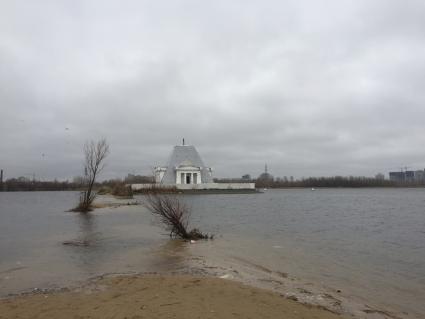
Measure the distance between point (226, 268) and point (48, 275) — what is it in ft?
17.6

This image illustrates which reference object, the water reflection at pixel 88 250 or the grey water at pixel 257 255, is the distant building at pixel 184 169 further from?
the water reflection at pixel 88 250

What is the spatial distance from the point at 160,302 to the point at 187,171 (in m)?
96.0

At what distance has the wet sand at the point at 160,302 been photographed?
7820mm

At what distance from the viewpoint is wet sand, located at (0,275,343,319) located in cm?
782

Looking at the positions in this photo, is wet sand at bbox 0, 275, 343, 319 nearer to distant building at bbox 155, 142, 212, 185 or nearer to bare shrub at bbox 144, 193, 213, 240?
bare shrub at bbox 144, 193, 213, 240

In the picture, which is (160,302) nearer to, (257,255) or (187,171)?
(257,255)

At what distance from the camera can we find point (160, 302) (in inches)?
333

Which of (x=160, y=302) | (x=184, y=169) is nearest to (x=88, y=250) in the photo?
(x=160, y=302)

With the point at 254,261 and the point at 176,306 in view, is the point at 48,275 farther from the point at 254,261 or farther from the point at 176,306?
the point at 254,261

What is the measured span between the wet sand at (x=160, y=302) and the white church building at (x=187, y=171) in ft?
286

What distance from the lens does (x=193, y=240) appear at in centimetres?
1961

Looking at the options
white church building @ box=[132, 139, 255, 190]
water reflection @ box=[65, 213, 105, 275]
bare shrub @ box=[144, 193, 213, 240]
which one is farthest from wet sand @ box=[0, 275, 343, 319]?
white church building @ box=[132, 139, 255, 190]

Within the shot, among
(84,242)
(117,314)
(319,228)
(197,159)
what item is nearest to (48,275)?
(117,314)

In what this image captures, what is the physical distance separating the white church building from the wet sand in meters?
87.3
